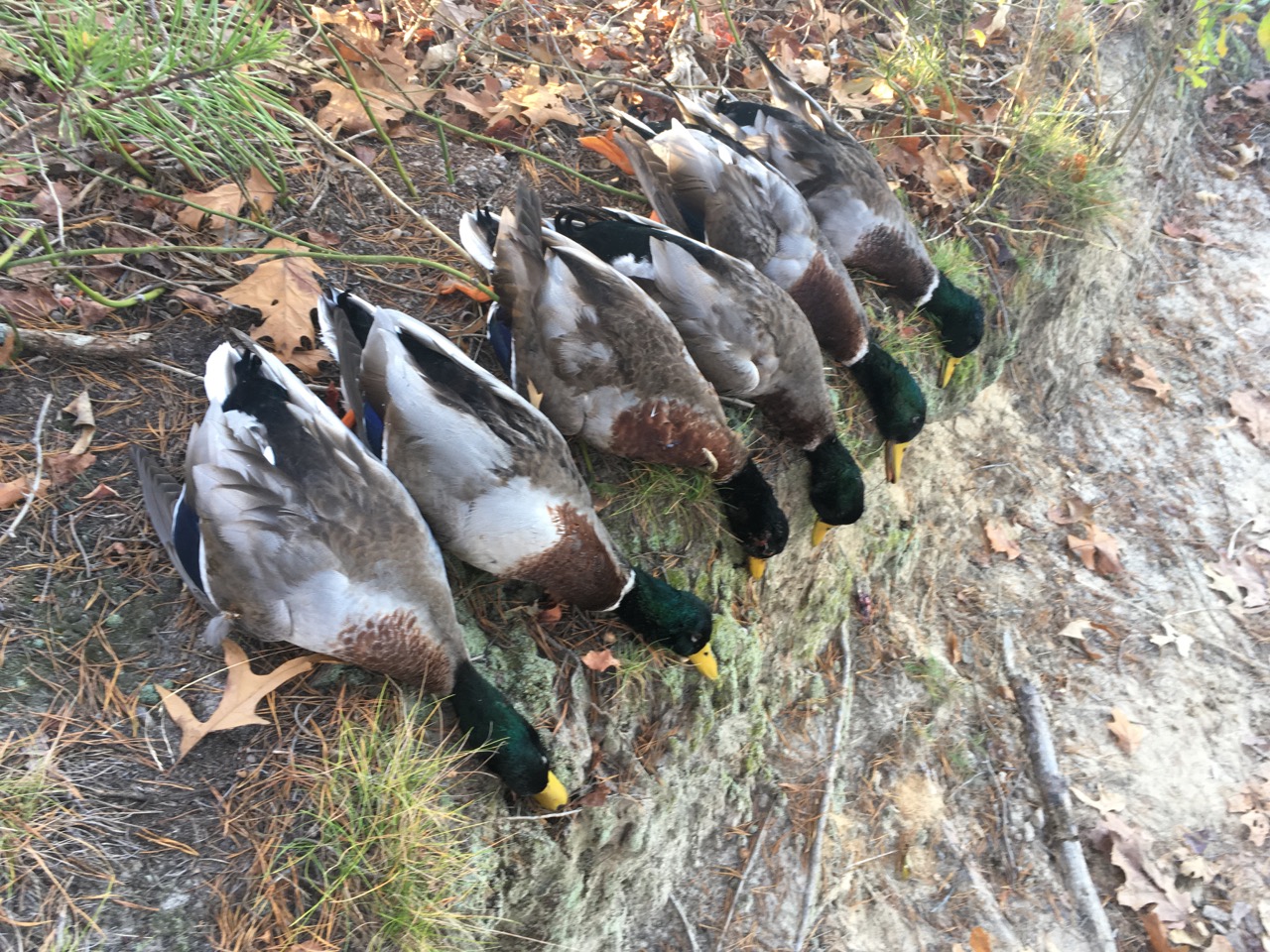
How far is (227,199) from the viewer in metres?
2.96

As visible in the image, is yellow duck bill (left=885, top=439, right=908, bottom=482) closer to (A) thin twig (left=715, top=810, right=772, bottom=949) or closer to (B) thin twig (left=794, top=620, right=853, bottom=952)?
(B) thin twig (left=794, top=620, right=853, bottom=952)

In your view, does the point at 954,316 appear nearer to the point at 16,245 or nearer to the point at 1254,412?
the point at 1254,412

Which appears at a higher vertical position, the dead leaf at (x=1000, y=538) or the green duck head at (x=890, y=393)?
the green duck head at (x=890, y=393)

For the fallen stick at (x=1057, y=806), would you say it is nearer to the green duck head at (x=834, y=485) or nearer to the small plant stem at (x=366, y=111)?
the green duck head at (x=834, y=485)

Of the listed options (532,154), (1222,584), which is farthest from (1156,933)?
(532,154)

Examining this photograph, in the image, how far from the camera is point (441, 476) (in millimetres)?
2523

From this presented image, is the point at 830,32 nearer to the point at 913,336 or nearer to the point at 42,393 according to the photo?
the point at 913,336

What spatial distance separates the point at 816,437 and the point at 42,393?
2677mm

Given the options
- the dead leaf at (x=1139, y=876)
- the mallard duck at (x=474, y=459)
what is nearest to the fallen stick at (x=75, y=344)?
the mallard duck at (x=474, y=459)

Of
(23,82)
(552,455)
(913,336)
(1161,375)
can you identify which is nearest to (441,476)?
(552,455)

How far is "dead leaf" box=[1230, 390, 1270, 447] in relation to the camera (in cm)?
526

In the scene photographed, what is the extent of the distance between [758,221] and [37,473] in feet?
8.63

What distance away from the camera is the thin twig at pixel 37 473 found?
2232 millimetres

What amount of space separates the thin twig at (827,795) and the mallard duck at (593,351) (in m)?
1.31
